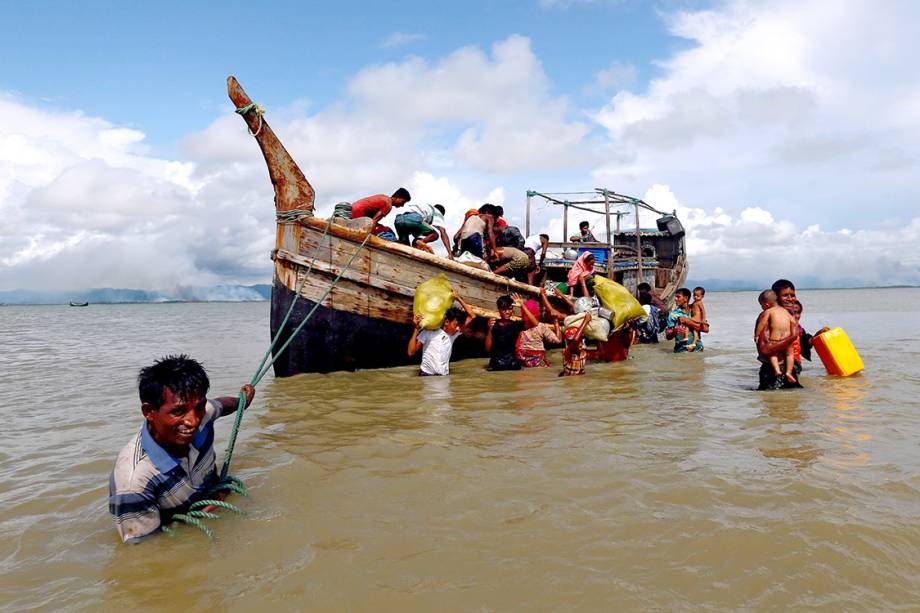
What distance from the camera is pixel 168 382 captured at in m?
2.43

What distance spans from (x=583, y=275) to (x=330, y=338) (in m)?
4.27

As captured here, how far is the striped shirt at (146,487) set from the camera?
2.45 meters

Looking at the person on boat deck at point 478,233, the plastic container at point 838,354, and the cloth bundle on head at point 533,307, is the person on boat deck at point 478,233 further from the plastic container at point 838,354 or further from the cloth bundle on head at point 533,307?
the plastic container at point 838,354

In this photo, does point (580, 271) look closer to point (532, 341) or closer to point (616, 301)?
point (616, 301)

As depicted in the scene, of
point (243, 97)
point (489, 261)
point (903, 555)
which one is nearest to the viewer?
point (903, 555)

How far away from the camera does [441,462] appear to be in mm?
3549

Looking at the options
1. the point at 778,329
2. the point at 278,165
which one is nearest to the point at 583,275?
the point at 778,329

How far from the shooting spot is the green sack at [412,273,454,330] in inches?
283

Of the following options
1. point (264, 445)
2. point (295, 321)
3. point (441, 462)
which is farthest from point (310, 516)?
point (295, 321)

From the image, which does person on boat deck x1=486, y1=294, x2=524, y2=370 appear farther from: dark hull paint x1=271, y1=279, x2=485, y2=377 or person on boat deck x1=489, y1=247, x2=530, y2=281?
person on boat deck x1=489, y1=247, x2=530, y2=281

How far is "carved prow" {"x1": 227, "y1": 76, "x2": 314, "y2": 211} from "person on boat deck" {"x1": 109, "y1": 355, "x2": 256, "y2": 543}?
4878 millimetres

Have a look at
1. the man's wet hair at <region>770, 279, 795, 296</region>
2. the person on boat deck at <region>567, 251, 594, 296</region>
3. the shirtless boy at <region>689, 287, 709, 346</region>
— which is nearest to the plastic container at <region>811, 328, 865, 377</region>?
the man's wet hair at <region>770, 279, 795, 296</region>

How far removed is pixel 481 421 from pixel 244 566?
2.67m

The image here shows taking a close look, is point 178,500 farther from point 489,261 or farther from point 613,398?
point 489,261
